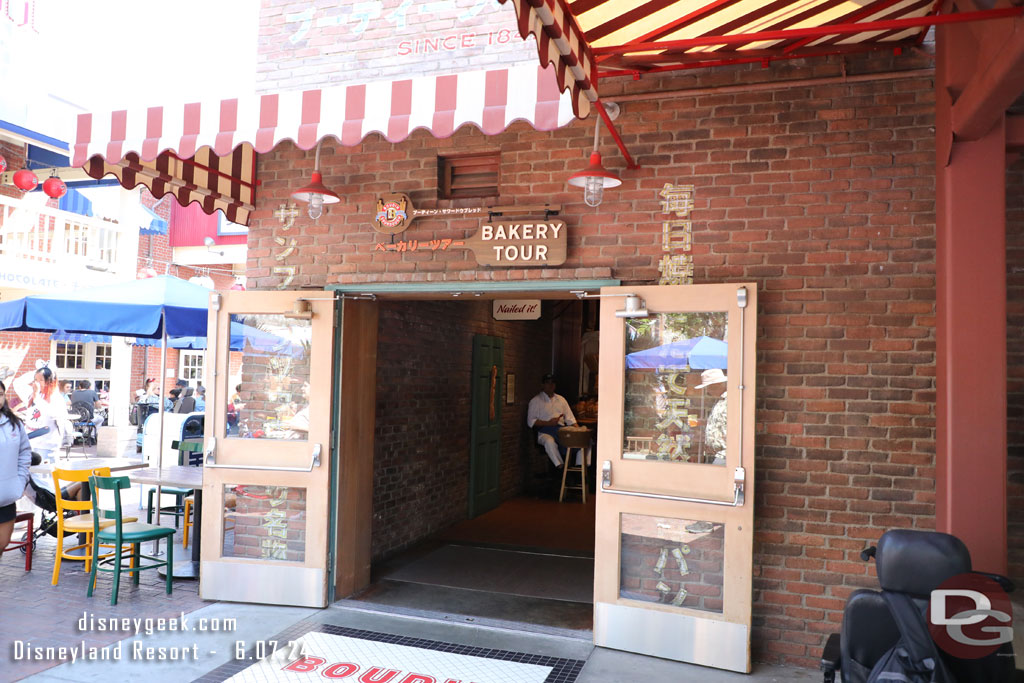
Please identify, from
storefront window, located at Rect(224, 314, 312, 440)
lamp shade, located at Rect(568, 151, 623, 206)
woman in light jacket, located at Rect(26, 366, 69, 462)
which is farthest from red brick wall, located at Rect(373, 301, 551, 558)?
woman in light jacket, located at Rect(26, 366, 69, 462)

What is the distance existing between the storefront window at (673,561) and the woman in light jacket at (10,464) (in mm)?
4606

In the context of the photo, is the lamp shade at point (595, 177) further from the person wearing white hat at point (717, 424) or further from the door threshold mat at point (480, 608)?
the door threshold mat at point (480, 608)

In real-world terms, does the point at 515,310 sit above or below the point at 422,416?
above

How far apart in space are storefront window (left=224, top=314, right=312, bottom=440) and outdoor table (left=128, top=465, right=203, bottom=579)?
2.30ft

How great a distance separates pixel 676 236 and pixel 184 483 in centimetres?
446

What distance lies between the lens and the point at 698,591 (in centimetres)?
494

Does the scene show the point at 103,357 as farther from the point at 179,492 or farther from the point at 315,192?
the point at 315,192

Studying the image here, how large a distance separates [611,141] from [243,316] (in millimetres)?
3173

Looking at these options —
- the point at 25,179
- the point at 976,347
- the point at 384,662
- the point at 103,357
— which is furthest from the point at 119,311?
the point at 103,357

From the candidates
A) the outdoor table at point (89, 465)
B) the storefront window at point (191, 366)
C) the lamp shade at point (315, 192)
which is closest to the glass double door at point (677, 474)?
the lamp shade at point (315, 192)

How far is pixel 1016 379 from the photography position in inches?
180

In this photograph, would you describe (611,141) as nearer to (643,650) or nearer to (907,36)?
(907,36)

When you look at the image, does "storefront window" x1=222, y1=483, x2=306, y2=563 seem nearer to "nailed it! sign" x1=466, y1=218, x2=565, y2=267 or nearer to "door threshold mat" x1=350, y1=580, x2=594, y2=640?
"door threshold mat" x1=350, y1=580, x2=594, y2=640

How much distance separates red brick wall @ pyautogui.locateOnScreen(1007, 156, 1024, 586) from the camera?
4.57m
